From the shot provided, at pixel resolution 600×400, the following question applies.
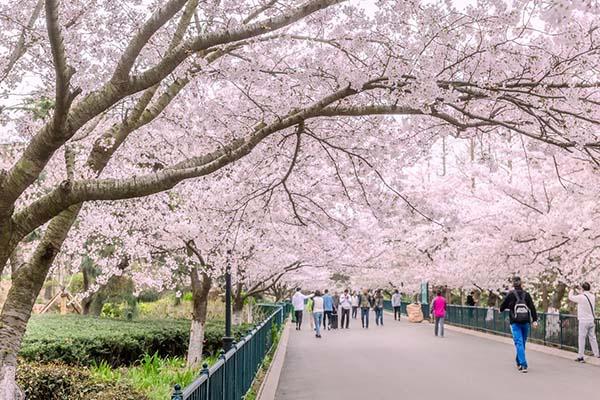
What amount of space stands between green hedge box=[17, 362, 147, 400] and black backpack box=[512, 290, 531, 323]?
27.1 feet

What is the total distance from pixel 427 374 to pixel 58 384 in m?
7.42

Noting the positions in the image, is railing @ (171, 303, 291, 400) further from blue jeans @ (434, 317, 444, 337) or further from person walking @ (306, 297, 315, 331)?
person walking @ (306, 297, 315, 331)

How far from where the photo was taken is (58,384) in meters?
8.91

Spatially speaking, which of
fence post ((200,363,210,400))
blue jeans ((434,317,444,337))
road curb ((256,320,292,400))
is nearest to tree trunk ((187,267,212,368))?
road curb ((256,320,292,400))

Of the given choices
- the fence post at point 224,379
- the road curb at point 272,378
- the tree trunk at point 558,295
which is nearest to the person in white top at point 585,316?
the road curb at point 272,378

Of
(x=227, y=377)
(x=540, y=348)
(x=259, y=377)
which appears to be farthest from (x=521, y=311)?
(x=227, y=377)

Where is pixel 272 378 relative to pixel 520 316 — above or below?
below

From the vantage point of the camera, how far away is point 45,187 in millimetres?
17578

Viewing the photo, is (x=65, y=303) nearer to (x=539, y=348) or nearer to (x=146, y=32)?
(x=539, y=348)

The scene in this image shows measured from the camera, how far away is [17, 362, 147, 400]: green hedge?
8234mm

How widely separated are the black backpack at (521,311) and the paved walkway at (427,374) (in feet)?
3.69

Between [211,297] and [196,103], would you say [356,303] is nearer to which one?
[211,297]

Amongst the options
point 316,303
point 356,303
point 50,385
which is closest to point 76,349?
point 50,385

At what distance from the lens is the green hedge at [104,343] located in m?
12.9
